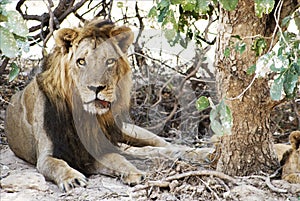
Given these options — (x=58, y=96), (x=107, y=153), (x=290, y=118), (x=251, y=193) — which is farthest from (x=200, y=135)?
(x=251, y=193)

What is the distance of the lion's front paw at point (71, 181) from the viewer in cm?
319

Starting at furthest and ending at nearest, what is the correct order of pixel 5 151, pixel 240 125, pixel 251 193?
pixel 5 151, pixel 240 125, pixel 251 193

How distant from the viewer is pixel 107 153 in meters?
3.66

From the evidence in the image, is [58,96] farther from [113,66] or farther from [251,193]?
[251,193]

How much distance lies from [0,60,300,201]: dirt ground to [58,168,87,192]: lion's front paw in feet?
0.12

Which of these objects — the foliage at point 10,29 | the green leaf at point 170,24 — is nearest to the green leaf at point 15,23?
the foliage at point 10,29

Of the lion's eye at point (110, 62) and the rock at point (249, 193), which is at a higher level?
the lion's eye at point (110, 62)

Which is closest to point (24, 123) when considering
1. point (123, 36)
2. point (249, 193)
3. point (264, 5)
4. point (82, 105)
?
point (82, 105)

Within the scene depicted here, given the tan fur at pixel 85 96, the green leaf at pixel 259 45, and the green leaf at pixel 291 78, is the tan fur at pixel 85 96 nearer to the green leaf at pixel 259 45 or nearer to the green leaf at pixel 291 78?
the green leaf at pixel 259 45

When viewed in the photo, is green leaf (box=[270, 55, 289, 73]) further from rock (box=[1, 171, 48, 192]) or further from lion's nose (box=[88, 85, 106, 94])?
rock (box=[1, 171, 48, 192])

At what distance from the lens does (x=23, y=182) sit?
3.11m

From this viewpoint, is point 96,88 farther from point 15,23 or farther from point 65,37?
point 15,23

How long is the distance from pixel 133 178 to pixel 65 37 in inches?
33.8

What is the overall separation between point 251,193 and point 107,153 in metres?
1.08
